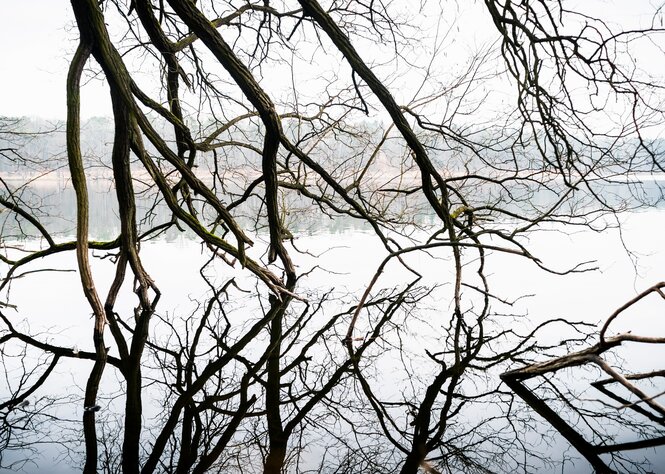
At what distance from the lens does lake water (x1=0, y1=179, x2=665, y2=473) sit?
3.74 m

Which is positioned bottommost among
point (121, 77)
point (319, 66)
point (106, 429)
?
point (106, 429)

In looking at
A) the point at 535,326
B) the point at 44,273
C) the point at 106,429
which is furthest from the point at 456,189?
the point at 44,273

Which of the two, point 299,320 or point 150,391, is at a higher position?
point 299,320

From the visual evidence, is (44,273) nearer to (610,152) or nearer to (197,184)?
(197,184)

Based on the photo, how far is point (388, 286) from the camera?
802cm

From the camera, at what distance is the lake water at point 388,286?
147 inches

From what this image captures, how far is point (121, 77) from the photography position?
13.9 feet

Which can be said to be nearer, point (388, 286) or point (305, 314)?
point (305, 314)

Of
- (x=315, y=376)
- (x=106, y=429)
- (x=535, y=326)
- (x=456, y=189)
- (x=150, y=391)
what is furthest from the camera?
(x=456, y=189)

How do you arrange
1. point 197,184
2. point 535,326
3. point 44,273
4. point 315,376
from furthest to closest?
point 44,273 → point 535,326 → point 197,184 → point 315,376

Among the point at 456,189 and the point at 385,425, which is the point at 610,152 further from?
the point at 385,425

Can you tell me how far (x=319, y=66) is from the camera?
19.6 feet

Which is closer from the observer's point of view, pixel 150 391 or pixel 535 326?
pixel 150 391

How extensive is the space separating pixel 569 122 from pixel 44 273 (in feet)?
25.7
